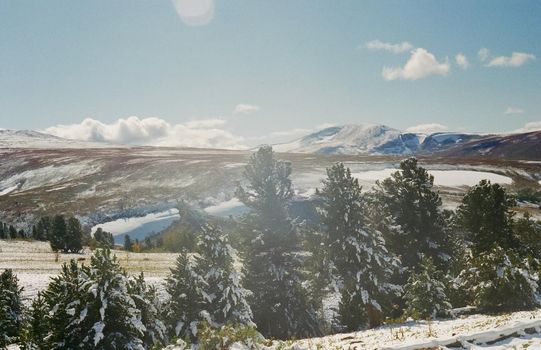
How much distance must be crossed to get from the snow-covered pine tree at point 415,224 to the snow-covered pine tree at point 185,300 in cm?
1570

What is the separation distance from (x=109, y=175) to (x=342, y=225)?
124 metres

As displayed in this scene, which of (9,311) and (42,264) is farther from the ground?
(9,311)

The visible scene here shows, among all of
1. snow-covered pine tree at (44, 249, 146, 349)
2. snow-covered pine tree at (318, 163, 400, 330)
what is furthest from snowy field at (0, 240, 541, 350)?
snow-covered pine tree at (44, 249, 146, 349)

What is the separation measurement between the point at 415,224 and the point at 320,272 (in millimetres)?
9595

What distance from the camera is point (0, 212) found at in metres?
104

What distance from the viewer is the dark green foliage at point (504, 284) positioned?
68.8 ft

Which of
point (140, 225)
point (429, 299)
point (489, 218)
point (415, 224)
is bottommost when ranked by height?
point (140, 225)

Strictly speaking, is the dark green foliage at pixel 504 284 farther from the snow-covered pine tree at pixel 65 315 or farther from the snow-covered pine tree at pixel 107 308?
the snow-covered pine tree at pixel 65 315

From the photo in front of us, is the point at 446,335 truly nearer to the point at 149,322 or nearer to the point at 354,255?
the point at 354,255

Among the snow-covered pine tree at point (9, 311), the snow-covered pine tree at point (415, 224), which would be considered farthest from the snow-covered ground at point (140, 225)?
the snow-covered pine tree at point (415, 224)

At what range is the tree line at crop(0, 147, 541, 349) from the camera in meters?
15.6

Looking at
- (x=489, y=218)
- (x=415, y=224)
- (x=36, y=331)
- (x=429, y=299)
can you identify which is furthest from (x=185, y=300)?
(x=489, y=218)

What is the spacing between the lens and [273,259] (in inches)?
1120

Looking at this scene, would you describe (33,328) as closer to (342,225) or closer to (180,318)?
(180,318)
